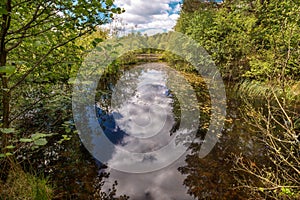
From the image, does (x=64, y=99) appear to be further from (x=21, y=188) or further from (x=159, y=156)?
(x=159, y=156)

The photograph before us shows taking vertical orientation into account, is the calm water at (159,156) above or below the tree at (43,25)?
below

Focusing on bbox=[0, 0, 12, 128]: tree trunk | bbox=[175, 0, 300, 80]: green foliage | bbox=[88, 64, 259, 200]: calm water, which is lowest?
bbox=[88, 64, 259, 200]: calm water

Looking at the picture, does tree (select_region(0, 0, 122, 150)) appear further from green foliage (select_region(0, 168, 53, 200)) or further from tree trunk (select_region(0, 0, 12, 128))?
green foliage (select_region(0, 168, 53, 200))

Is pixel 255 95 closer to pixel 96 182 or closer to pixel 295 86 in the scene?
pixel 295 86

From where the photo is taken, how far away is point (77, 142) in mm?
3943

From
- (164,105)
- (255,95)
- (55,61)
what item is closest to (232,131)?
(164,105)

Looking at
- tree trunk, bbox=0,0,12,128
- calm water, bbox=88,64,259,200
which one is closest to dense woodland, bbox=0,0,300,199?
tree trunk, bbox=0,0,12,128

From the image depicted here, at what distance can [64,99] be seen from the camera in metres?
2.04

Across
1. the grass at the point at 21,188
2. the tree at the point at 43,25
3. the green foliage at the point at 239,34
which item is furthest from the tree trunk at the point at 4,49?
the green foliage at the point at 239,34

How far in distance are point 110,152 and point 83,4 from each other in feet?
9.68

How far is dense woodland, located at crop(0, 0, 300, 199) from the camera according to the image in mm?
1491

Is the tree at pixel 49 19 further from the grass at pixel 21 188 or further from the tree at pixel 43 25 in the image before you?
the grass at pixel 21 188

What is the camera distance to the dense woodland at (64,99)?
149 centimetres

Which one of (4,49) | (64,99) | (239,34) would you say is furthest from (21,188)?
(239,34)
